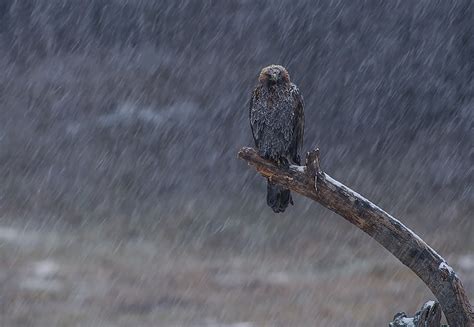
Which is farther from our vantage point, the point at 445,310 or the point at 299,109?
the point at 299,109

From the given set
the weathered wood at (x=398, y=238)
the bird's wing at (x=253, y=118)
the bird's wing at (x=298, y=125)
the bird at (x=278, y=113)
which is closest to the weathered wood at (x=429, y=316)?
the weathered wood at (x=398, y=238)

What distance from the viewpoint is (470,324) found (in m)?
7.82

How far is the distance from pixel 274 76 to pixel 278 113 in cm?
56

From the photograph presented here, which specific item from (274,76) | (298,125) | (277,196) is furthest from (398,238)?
(274,76)

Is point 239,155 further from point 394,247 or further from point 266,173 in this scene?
point 394,247

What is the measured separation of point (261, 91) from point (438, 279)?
3.89 m

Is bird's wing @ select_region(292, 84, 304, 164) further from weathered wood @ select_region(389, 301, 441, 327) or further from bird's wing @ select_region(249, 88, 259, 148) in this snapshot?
weathered wood @ select_region(389, 301, 441, 327)

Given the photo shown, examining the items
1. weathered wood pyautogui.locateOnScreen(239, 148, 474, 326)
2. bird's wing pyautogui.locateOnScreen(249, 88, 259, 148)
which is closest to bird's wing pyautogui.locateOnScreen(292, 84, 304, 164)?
bird's wing pyautogui.locateOnScreen(249, 88, 259, 148)

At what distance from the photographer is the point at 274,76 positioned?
1002 centimetres

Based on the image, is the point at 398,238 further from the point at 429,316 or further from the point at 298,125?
the point at 298,125

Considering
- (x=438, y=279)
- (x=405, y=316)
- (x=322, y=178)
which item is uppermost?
(x=322, y=178)

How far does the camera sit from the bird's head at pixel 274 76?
10039mm

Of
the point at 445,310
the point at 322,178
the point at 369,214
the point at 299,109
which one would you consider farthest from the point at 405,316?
the point at 299,109

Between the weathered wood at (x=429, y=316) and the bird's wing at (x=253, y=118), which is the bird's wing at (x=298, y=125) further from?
the weathered wood at (x=429, y=316)
